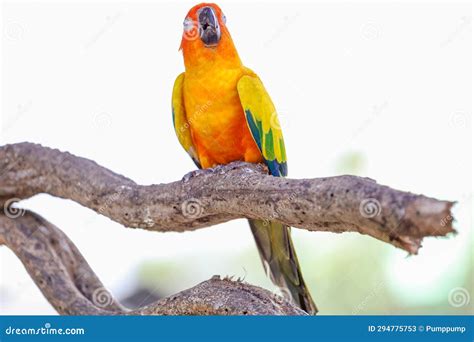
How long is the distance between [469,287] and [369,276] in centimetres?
150

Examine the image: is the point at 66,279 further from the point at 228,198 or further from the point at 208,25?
the point at 208,25

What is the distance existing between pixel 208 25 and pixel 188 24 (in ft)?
0.79

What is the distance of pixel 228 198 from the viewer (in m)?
4.14

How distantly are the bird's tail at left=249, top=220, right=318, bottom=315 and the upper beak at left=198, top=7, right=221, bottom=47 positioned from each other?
5.63 feet

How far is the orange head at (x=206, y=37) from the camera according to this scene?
17.4 ft

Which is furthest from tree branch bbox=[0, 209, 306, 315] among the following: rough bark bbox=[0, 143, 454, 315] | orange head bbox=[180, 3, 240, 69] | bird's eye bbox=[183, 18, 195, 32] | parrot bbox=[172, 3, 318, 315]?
bird's eye bbox=[183, 18, 195, 32]

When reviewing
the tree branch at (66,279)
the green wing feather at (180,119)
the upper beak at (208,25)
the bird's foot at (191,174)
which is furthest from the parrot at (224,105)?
the tree branch at (66,279)

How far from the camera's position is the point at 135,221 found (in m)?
4.72

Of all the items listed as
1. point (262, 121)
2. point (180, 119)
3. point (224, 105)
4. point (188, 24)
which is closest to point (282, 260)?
point (262, 121)

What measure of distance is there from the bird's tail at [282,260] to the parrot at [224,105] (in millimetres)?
11

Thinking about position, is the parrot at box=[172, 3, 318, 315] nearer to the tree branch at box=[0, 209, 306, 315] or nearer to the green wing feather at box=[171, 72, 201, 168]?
the green wing feather at box=[171, 72, 201, 168]

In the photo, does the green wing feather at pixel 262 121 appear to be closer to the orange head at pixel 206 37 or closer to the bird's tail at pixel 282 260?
the orange head at pixel 206 37

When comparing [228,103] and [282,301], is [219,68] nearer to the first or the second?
[228,103]

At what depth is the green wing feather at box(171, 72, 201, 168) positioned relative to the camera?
5.71 meters
